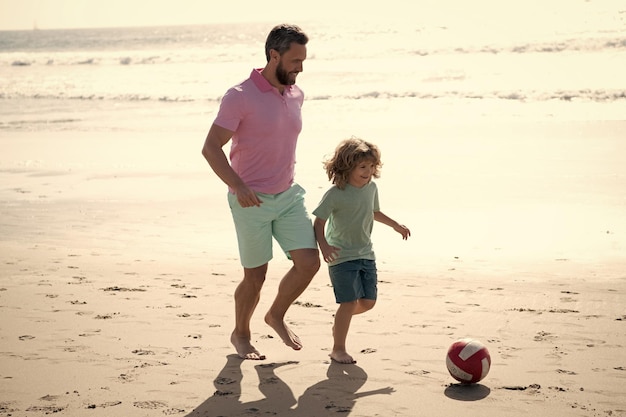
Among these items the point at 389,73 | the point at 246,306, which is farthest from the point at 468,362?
the point at 389,73

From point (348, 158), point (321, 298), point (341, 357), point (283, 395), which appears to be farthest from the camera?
point (321, 298)

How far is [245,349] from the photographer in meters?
5.54

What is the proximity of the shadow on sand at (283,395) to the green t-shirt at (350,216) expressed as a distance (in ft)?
2.23

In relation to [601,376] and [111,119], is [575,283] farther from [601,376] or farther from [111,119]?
[111,119]

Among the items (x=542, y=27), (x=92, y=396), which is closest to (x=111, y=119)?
(x=92, y=396)

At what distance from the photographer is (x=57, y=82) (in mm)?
38500

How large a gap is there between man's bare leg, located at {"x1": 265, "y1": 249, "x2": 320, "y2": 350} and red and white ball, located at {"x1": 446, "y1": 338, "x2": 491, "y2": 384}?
964mm

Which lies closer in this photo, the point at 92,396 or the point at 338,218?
the point at 92,396

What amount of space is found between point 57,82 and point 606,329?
116 ft

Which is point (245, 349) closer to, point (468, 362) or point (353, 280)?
point (353, 280)

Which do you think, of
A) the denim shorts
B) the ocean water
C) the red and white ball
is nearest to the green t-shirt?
the denim shorts

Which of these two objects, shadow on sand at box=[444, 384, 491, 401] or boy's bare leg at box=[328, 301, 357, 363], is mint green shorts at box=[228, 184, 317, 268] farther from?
shadow on sand at box=[444, 384, 491, 401]

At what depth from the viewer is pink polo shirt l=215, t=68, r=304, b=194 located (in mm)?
5152

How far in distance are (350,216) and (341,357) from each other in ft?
2.73
